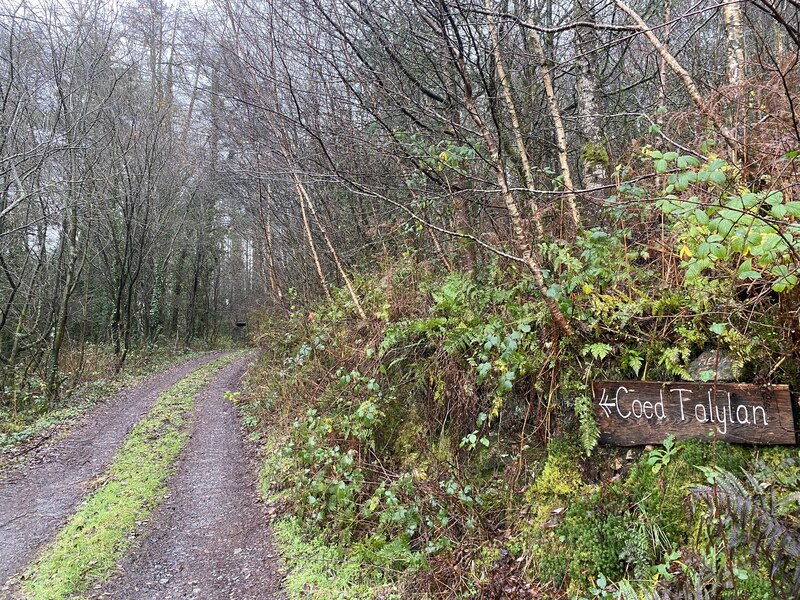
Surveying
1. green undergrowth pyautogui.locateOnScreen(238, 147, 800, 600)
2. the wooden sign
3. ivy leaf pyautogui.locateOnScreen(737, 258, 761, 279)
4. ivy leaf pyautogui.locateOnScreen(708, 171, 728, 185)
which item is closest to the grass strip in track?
green undergrowth pyautogui.locateOnScreen(238, 147, 800, 600)

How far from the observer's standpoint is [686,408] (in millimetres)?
2928

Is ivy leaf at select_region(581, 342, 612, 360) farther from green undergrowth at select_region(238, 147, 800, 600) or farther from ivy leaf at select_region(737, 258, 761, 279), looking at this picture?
ivy leaf at select_region(737, 258, 761, 279)

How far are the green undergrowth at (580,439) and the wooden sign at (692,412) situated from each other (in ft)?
0.26

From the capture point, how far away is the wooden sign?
8.86 feet

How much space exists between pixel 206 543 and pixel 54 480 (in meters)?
3.44

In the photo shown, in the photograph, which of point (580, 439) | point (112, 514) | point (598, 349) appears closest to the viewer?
point (598, 349)

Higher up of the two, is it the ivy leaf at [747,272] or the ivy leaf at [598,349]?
the ivy leaf at [747,272]

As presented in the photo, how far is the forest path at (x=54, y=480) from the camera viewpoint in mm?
5145

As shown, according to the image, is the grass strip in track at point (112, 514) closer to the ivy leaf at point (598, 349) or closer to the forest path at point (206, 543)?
the forest path at point (206, 543)

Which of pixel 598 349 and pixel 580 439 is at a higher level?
pixel 598 349

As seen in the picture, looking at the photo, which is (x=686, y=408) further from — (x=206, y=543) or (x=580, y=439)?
(x=206, y=543)

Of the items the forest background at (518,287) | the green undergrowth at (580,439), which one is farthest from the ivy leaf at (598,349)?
the forest background at (518,287)

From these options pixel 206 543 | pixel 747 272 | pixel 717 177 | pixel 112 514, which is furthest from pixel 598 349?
pixel 112 514

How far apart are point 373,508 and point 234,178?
11110 millimetres
